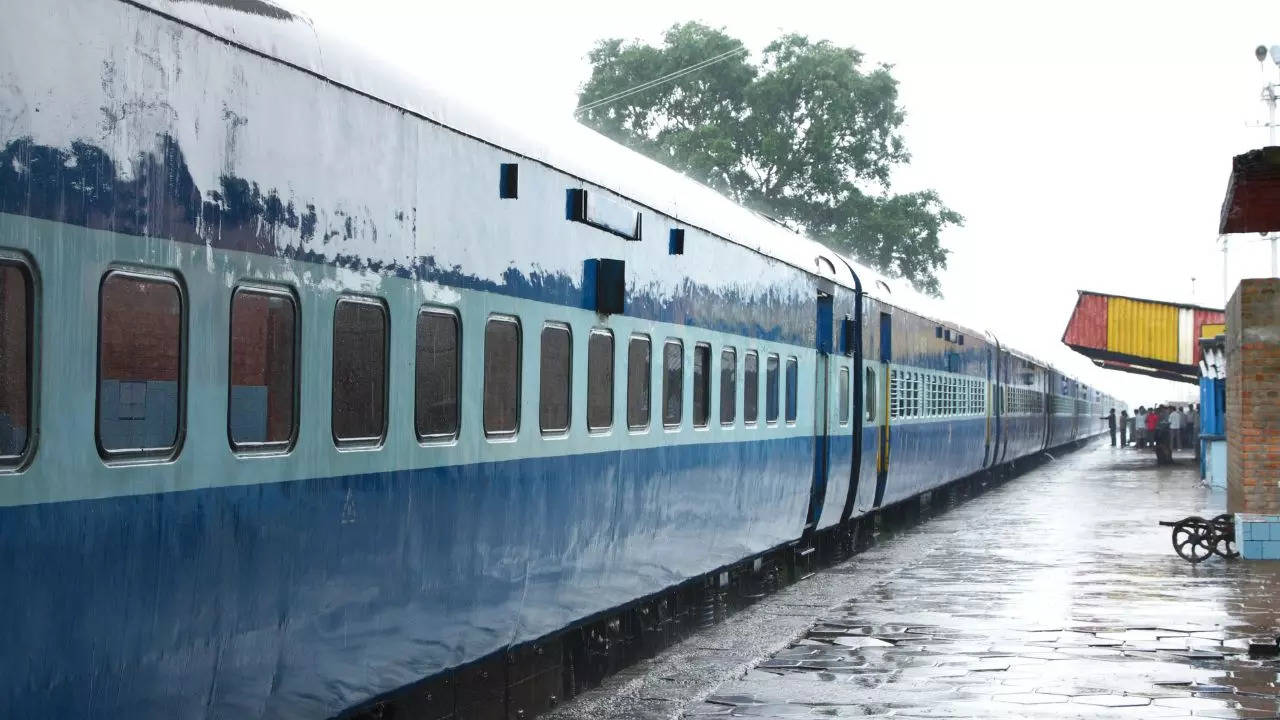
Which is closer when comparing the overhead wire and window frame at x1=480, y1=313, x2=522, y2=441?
window frame at x1=480, y1=313, x2=522, y2=441

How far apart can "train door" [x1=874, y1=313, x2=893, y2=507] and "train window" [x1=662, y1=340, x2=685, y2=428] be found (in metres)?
8.34

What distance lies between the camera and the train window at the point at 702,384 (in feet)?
37.2

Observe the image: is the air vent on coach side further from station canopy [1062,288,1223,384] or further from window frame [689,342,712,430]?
station canopy [1062,288,1223,384]

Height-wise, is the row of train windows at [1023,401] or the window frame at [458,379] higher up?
the row of train windows at [1023,401]

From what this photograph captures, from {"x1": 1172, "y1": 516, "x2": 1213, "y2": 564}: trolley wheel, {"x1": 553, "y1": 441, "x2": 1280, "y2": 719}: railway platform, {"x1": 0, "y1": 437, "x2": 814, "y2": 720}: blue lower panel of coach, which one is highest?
{"x1": 0, "y1": 437, "x2": 814, "y2": 720}: blue lower panel of coach

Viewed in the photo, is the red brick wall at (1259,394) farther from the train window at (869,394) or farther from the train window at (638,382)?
the train window at (638,382)

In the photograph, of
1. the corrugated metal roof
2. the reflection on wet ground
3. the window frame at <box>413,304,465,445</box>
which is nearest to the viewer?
the window frame at <box>413,304,465,445</box>

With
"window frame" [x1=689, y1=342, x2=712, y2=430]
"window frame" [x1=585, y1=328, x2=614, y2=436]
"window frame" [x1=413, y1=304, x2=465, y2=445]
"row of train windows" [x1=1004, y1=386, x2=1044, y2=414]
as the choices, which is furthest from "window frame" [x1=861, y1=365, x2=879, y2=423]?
"row of train windows" [x1=1004, y1=386, x2=1044, y2=414]

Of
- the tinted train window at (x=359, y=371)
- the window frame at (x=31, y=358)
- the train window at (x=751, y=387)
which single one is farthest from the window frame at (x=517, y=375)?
the train window at (x=751, y=387)

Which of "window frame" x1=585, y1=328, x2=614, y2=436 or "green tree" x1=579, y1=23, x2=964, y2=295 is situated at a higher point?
"green tree" x1=579, y1=23, x2=964, y2=295

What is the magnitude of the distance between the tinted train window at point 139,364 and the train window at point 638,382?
15.9 feet

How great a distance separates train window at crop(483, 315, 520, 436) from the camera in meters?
7.55

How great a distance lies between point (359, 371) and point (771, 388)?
7.62 meters

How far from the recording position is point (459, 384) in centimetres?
719
